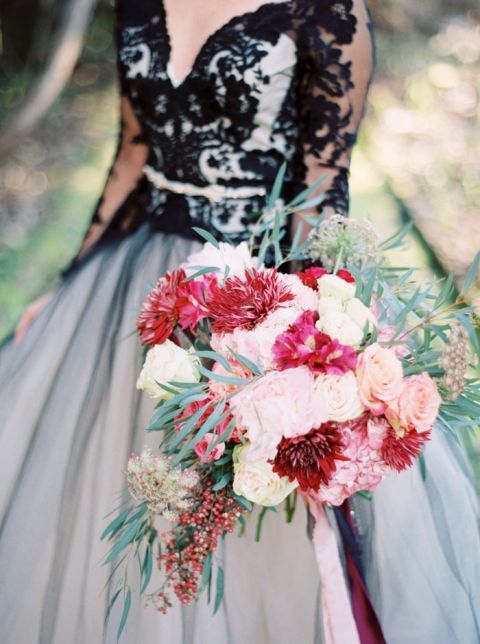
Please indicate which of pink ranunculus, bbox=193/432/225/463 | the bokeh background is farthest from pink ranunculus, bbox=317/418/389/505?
the bokeh background

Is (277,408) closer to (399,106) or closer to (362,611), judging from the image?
(362,611)

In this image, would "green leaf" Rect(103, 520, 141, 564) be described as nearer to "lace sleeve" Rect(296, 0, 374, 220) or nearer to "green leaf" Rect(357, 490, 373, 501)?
"green leaf" Rect(357, 490, 373, 501)

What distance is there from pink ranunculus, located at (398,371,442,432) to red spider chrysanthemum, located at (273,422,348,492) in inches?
2.5

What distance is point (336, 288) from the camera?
30.1 inches


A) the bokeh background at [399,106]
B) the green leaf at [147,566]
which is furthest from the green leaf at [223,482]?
the bokeh background at [399,106]

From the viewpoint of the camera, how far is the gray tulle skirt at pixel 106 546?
92 cm

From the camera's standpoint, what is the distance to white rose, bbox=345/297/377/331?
28.7 inches

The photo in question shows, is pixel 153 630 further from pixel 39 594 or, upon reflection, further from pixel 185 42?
pixel 185 42

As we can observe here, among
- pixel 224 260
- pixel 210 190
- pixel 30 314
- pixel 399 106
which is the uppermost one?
pixel 399 106

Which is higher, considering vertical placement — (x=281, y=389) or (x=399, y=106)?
(x=399, y=106)

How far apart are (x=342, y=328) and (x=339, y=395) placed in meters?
0.06

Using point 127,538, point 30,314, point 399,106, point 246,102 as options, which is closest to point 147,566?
point 127,538

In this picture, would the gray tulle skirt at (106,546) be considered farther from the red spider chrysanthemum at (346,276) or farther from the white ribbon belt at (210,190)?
the red spider chrysanthemum at (346,276)

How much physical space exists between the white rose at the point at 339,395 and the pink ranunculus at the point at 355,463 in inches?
1.4
